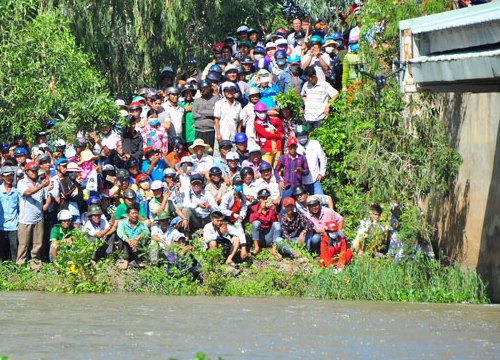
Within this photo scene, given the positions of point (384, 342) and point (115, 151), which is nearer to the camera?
point (384, 342)

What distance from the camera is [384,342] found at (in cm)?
1340

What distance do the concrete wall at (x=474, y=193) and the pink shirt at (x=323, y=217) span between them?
1.47 meters

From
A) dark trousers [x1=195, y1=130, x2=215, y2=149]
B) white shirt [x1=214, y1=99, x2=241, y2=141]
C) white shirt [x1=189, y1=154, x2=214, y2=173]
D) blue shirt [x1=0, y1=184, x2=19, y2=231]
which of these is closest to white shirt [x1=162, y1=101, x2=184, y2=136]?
dark trousers [x1=195, y1=130, x2=215, y2=149]

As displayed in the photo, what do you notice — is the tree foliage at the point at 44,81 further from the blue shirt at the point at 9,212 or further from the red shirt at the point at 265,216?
the red shirt at the point at 265,216

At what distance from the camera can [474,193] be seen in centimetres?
1788

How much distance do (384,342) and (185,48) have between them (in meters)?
13.1

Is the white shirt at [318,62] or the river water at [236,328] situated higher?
the white shirt at [318,62]

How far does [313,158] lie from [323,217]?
1.49 meters

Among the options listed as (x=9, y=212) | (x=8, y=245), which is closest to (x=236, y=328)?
(x=9, y=212)

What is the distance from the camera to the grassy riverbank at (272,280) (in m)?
17.1

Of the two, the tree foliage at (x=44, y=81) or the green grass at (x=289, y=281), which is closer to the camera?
the green grass at (x=289, y=281)

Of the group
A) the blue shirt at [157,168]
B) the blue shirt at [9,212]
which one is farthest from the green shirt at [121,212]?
the blue shirt at [9,212]

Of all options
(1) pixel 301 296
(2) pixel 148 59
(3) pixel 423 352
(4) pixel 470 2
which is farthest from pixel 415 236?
(2) pixel 148 59

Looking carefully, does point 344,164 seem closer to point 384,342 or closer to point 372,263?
point 372,263
